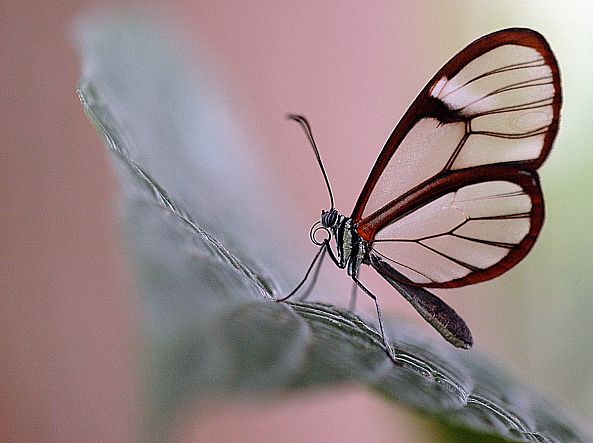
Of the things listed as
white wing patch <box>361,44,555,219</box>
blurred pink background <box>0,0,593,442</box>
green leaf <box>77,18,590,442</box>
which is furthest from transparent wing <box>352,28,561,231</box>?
blurred pink background <box>0,0,593,442</box>

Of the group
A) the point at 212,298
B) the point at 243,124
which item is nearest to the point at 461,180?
the point at 212,298

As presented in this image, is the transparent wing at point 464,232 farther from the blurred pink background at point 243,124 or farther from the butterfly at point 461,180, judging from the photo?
the blurred pink background at point 243,124

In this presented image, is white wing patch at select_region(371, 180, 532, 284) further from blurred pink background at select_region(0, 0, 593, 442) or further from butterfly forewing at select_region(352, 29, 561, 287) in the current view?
blurred pink background at select_region(0, 0, 593, 442)

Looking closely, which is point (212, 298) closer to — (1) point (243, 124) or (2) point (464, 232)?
(2) point (464, 232)

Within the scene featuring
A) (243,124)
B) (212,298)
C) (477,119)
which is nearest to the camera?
(212,298)

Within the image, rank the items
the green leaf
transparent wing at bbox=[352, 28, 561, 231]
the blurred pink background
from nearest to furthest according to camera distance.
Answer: the green leaf < transparent wing at bbox=[352, 28, 561, 231] < the blurred pink background

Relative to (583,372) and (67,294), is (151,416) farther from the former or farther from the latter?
(67,294)

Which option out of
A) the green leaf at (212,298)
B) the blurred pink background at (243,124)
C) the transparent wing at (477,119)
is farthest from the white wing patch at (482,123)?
the blurred pink background at (243,124)
